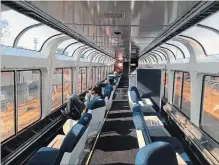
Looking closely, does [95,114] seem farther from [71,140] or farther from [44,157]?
[71,140]

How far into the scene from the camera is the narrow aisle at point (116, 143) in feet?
17.0

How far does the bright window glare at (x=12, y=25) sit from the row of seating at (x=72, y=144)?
5.39ft

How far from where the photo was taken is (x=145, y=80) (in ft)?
34.7

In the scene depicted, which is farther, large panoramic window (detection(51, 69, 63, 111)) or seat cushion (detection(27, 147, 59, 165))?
large panoramic window (detection(51, 69, 63, 111))

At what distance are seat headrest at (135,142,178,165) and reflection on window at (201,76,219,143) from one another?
8.43 ft

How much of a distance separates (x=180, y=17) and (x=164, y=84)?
7918 mm

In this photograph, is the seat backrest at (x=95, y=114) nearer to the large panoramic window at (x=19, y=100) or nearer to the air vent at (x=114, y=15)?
the large panoramic window at (x=19, y=100)

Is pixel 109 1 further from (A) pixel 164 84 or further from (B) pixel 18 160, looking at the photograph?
(A) pixel 164 84

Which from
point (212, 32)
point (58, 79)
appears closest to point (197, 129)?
point (212, 32)

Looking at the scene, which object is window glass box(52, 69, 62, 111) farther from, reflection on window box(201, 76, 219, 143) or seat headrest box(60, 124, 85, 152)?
reflection on window box(201, 76, 219, 143)

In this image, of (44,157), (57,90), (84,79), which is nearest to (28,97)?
(44,157)

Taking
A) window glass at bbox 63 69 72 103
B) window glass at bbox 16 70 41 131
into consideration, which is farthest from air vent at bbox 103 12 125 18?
window glass at bbox 63 69 72 103

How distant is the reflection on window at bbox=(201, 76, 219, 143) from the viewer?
15.6 feet

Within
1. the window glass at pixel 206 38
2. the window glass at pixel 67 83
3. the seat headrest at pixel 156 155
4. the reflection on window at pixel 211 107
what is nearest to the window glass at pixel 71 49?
the window glass at pixel 67 83
